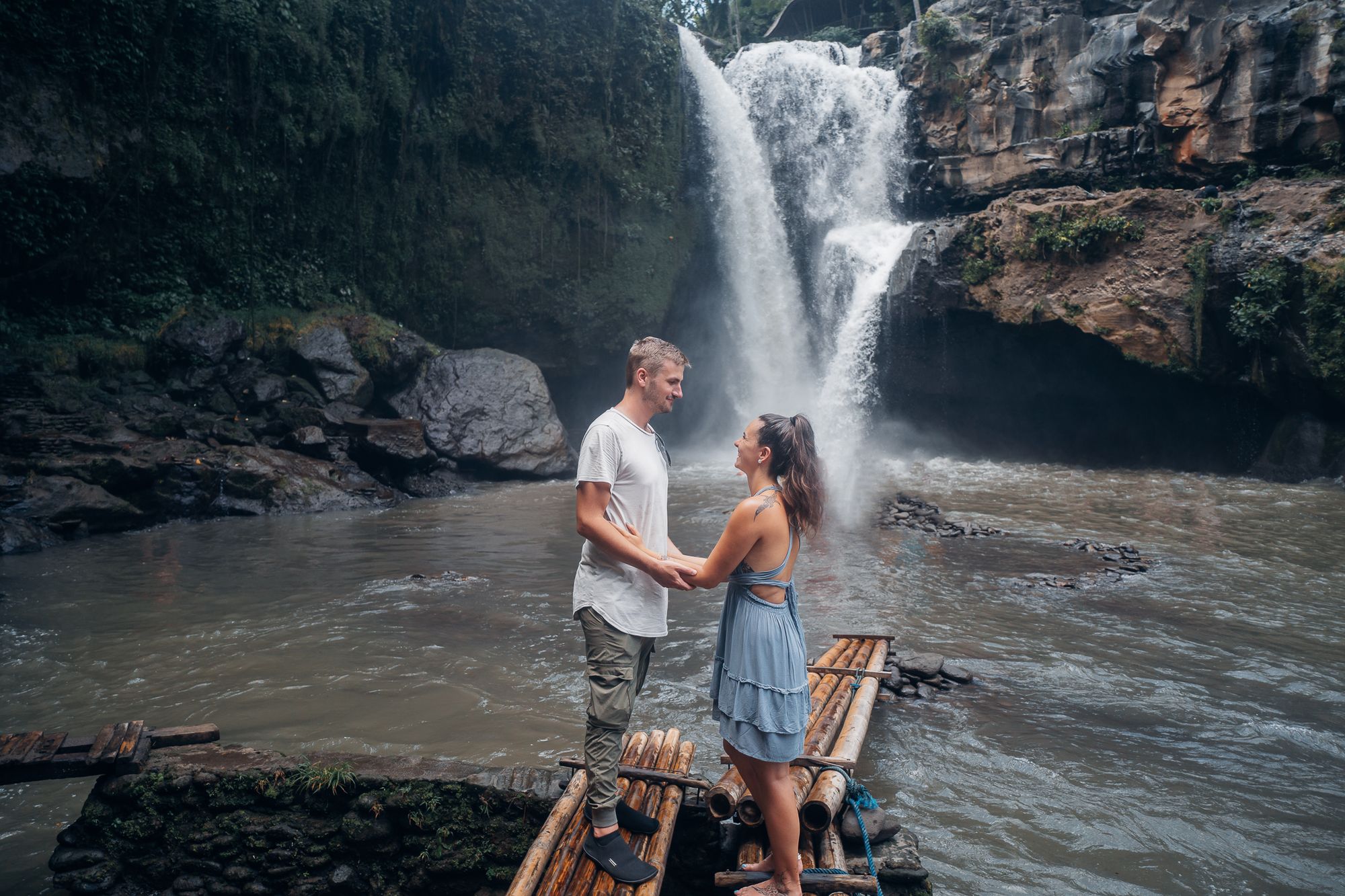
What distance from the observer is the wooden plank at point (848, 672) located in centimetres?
455

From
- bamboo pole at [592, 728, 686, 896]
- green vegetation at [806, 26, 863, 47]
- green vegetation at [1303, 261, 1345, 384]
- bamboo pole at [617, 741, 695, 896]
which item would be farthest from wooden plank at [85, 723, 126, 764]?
green vegetation at [806, 26, 863, 47]

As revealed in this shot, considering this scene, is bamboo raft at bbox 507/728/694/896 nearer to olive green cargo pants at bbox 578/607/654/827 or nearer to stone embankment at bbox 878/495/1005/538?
olive green cargo pants at bbox 578/607/654/827

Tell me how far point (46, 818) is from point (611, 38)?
18.5 m

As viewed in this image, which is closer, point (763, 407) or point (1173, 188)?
point (1173, 188)

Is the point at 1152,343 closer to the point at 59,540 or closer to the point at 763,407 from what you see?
the point at 763,407

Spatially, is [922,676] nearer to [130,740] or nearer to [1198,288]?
[130,740]

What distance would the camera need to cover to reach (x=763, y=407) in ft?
66.5

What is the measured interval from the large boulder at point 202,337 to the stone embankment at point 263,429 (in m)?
0.02

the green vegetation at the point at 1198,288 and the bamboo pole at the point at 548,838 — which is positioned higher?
the green vegetation at the point at 1198,288

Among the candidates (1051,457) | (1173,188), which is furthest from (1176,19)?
(1051,457)

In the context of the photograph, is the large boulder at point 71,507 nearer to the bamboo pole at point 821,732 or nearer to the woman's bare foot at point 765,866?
the bamboo pole at point 821,732

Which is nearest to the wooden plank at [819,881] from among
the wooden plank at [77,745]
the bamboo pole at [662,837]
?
the bamboo pole at [662,837]

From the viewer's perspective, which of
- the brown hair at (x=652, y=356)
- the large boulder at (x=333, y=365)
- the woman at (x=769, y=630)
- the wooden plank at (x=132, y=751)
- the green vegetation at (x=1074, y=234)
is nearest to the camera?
the woman at (x=769, y=630)

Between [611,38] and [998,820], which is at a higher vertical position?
[611,38]
